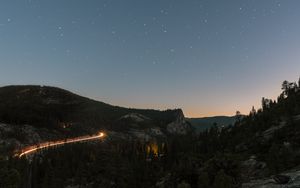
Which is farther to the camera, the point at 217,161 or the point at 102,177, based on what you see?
the point at 102,177

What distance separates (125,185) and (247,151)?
1818 inches

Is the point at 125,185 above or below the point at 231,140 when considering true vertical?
below

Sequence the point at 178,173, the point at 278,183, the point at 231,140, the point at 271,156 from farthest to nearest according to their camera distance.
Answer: the point at 231,140 < the point at 271,156 < the point at 178,173 < the point at 278,183

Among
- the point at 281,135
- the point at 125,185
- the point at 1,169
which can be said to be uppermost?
the point at 281,135

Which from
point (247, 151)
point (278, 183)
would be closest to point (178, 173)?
point (278, 183)

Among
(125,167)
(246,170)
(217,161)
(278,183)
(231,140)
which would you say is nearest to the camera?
(278,183)

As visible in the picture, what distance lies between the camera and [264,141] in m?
145

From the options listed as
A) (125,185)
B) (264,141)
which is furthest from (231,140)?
(125,185)

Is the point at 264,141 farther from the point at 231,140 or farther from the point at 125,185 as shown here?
the point at 125,185

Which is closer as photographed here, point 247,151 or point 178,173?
point 178,173

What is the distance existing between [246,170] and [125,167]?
63.5 metres

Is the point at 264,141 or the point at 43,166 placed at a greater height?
the point at 264,141

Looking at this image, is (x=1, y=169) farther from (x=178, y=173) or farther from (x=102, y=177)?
(x=102, y=177)

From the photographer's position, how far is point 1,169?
8419 centimetres
